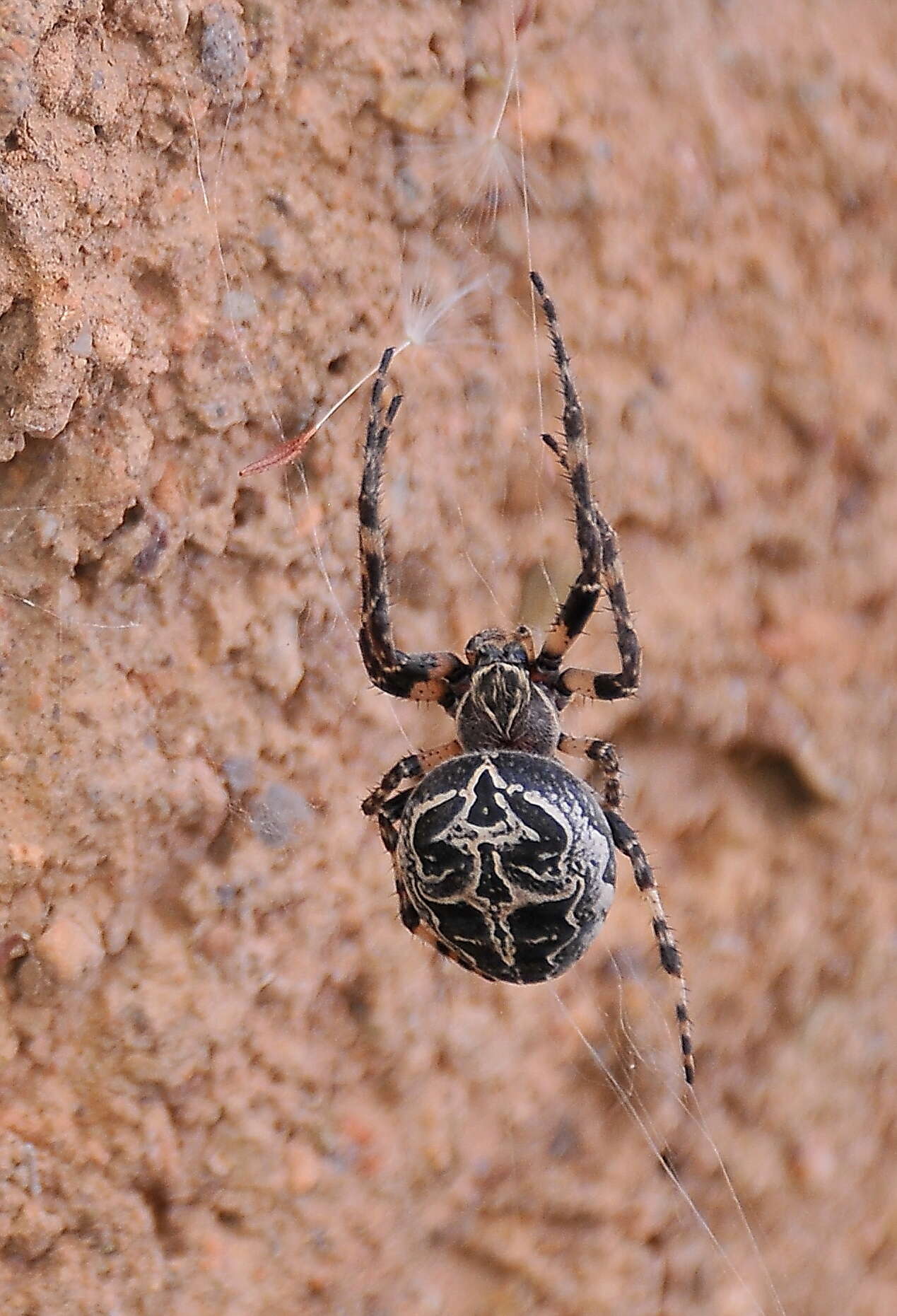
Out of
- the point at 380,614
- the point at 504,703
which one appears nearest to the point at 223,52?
the point at 380,614

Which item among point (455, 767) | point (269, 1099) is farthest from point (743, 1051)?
point (455, 767)

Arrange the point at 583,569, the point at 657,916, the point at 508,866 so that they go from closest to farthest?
the point at 508,866 < the point at 583,569 < the point at 657,916

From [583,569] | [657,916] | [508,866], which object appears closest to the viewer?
[508,866]

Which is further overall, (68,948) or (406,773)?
(406,773)

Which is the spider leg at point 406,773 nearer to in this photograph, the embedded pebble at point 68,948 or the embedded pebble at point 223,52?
the embedded pebble at point 68,948

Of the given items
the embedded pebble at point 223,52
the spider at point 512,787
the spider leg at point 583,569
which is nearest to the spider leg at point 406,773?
the spider at point 512,787

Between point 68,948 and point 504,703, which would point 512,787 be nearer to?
point 504,703
